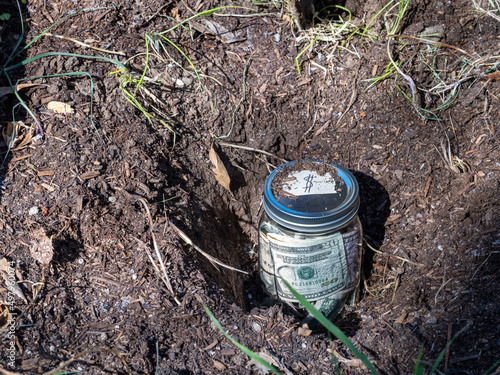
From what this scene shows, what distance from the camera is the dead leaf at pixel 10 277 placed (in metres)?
1.49

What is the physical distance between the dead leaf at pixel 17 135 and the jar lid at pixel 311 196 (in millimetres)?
1170

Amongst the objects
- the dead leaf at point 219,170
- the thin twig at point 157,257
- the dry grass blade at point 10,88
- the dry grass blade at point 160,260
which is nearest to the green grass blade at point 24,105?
the dry grass blade at point 10,88

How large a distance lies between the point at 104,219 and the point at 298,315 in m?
1.03

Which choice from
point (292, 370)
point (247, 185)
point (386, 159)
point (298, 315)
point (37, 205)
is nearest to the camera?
point (292, 370)

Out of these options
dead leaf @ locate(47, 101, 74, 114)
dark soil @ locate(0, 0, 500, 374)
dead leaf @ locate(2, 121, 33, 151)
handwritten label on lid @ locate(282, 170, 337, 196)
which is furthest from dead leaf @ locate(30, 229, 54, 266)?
handwritten label on lid @ locate(282, 170, 337, 196)

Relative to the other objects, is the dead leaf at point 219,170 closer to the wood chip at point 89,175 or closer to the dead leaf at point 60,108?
the wood chip at point 89,175

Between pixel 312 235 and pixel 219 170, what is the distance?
67 cm

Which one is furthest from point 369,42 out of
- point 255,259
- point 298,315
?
point 298,315

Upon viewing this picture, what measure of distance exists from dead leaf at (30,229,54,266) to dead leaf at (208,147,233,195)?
905 millimetres

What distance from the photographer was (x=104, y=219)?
172 cm

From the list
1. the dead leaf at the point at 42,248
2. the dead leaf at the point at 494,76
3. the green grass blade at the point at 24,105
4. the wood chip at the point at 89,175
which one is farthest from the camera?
the dead leaf at the point at 494,76

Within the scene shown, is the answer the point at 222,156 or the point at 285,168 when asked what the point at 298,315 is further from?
the point at 222,156

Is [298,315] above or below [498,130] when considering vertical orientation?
below

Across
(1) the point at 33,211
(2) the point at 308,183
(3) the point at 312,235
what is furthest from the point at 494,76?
(1) the point at 33,211
